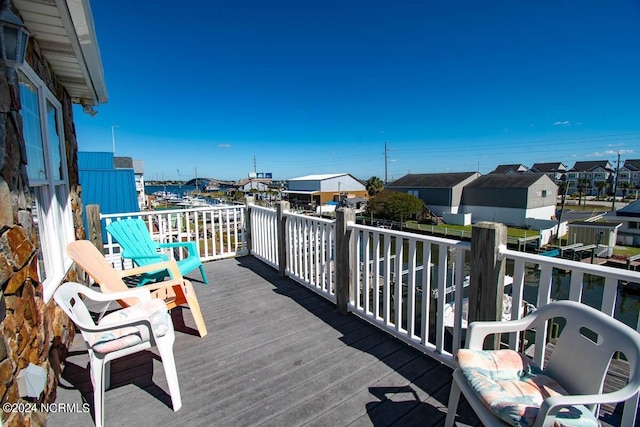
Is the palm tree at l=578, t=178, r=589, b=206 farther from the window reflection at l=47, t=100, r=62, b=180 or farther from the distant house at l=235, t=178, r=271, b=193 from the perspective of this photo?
the window reflection at l=47, t=100, r=62, b=180

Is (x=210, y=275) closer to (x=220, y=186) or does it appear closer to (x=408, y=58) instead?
(x=408, y=58)

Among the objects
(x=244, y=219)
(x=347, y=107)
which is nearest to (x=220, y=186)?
(x=347, y=107)

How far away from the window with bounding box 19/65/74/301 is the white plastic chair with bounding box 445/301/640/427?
2724mm

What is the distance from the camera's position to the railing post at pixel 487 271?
1.64 metres

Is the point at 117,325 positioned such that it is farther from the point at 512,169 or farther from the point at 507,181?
the point at 512,169

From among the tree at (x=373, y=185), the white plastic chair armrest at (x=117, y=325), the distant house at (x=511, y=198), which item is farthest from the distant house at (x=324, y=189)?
the white plastic chair armrest at (x=117, y=325)

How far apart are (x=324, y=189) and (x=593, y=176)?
4971cm

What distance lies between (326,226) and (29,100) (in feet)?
8.59

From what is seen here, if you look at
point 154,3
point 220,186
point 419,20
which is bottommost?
point 220,186

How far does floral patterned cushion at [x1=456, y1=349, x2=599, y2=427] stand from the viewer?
1018 mm

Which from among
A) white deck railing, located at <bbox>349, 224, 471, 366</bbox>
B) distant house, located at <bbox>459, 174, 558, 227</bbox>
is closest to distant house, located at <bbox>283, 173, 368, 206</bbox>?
distant house, located at <bbox>459, 174, 558, 227</bbox>

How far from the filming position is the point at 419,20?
8.23 m

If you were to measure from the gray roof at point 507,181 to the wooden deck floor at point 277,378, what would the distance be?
3090cm

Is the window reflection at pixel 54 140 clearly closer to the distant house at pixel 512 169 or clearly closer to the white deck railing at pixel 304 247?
the white deck railing at pixel 304 247
